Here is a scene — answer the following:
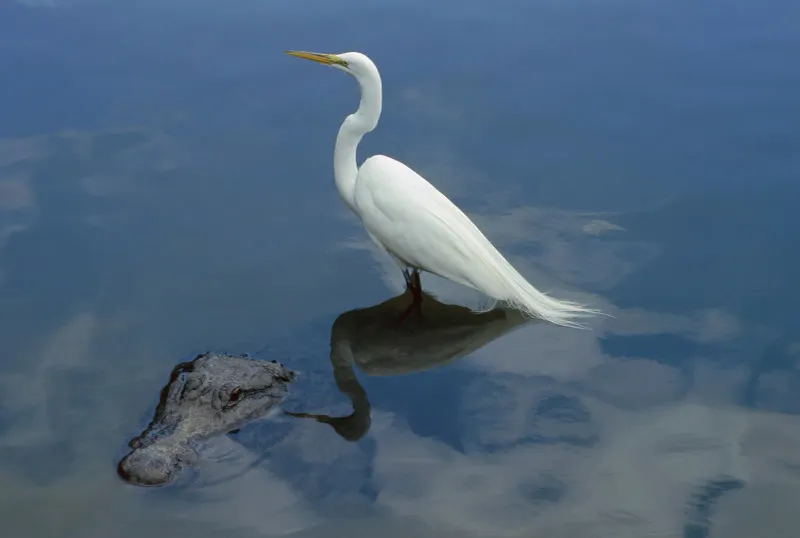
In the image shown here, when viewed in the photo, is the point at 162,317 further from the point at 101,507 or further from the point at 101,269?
the point at 101,507

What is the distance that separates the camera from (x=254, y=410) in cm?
421

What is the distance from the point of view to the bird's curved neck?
5.07 m

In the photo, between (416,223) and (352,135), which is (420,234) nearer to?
(416,223)

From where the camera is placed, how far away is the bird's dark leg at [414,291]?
16.4ft

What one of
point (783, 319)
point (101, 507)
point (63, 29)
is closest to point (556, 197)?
point (783, 319)

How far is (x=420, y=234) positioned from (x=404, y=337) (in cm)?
54

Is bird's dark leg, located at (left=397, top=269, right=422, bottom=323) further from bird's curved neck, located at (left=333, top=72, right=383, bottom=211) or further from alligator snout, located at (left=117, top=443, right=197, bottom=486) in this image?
alligator snout, located at (left=117, top=443, right=197, bottom=486)

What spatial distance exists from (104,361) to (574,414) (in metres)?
2.28

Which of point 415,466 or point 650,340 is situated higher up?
point 650,340

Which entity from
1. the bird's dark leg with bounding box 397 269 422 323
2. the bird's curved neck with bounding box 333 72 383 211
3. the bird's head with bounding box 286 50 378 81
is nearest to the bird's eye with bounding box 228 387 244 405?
the bird's dark leg with bounding box 397 269 422 323

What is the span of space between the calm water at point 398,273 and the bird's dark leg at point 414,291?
15 centimetres

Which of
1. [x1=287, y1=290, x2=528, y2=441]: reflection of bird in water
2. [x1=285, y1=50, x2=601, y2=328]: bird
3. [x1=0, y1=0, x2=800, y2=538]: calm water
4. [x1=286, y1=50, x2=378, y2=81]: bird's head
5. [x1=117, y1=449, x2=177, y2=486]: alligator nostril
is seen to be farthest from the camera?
[x1=286, y1=50, x2=378, y2=81]: bird's head

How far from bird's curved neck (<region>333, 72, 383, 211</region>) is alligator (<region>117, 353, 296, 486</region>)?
3.81 ft

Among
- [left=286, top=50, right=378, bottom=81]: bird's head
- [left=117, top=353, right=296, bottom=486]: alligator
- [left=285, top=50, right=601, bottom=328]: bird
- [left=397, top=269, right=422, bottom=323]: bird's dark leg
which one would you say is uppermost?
[left=286, top=50, right=378, bottom=81]: bird's head
